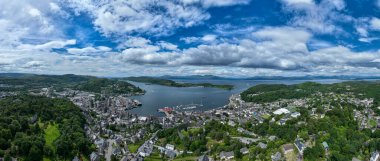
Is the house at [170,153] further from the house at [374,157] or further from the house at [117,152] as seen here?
the house at [374,157]

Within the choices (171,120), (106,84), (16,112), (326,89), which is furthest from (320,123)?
(106,84)

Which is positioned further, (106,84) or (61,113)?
(106,84)

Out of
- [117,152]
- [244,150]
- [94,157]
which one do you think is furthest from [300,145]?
[94,157]

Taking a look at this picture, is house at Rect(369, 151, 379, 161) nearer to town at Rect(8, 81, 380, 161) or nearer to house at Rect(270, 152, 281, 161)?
town at Rect(8, 81, 380, 161)

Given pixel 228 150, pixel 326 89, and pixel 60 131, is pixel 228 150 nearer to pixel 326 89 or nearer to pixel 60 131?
pixel 60 131

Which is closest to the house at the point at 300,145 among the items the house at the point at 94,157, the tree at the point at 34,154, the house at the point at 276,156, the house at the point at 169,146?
the house at the point at 276,156

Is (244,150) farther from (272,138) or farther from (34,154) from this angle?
(34,154)

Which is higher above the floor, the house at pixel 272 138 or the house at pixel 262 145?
the house at pixel 272 138

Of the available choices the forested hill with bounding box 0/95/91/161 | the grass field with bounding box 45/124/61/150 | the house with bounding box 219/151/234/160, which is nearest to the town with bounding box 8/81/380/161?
the house with bounding box 219/151/234/160
